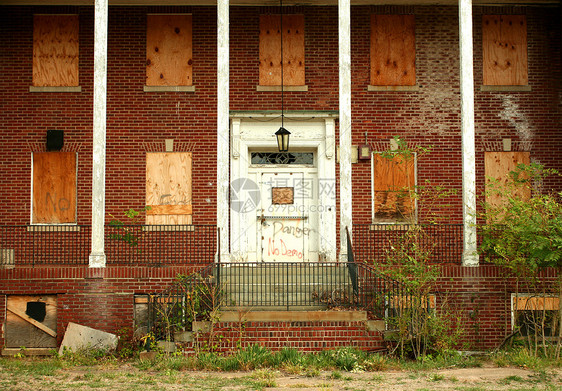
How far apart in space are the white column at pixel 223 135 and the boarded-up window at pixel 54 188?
397 centimetres

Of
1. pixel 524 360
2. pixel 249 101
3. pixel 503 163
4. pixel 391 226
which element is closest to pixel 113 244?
pixel 249 101

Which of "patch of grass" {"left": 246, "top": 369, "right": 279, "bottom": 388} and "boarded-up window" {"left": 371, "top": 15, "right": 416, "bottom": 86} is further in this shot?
"boarded-up window" {"left": 371, "top": 15, "right": 416, "bottom": 86}

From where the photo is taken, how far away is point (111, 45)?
566 inches

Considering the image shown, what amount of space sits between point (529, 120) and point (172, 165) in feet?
26.1

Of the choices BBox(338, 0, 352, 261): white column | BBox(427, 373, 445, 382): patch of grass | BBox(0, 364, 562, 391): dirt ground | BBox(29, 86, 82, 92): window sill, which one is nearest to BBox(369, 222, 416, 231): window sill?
BBox(338, 0, 352, 261): white column

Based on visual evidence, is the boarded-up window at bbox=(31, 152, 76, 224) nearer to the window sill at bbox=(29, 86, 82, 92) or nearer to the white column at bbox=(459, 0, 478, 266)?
the window sill at bbox=(29, 86, 82, 92)

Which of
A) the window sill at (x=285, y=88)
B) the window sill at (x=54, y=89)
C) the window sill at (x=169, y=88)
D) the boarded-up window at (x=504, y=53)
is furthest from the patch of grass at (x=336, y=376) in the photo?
the window sill at (x=54, y=89)

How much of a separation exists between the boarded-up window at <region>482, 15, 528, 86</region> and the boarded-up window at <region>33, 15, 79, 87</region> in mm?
9124

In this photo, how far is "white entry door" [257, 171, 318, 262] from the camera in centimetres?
1435

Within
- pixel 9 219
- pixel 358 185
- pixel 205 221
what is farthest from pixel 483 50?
pixel 9 219

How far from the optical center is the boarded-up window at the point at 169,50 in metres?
14.3

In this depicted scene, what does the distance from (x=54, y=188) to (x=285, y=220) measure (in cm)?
510

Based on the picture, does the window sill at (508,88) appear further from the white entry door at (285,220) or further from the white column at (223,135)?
the white column at (223,135)

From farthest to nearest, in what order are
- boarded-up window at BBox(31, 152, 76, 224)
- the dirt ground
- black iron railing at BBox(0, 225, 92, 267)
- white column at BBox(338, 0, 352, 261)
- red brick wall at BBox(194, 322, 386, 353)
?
boarded-up window at BBox(31, 152, 76, 224)
black iron railing at BBox(0, 225, 92, 267)
white column at BBox(338, 0, 352, 261)
red brick wall at BBox(194, 322, 386, 353)
the dirt ground
